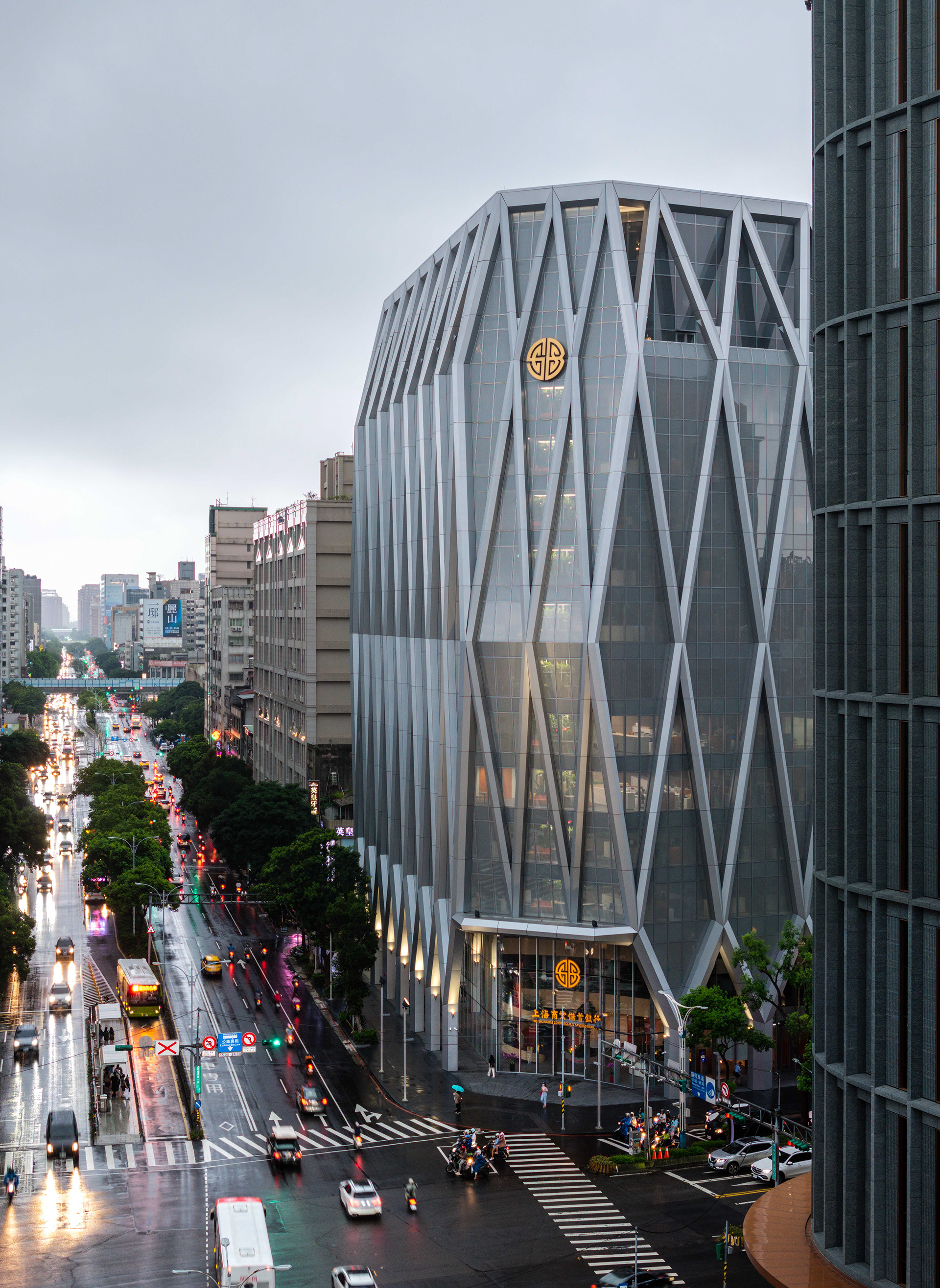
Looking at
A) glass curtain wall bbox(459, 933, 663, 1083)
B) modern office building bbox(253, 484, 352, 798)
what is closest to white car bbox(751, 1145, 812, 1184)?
glass curtain wall bbox(459, 933, 663, 1083)

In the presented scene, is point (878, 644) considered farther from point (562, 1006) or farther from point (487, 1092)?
point (487, 1092)

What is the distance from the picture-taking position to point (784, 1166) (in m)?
58.4

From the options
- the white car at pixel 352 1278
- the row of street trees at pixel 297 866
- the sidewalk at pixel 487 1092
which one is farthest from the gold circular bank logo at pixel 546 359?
the white car at pixel 352 1278

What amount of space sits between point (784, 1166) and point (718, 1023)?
9798 millimetres

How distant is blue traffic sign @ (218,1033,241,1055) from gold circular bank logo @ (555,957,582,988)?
18837mm

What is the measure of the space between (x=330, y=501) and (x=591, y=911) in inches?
2966

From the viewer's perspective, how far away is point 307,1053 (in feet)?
259

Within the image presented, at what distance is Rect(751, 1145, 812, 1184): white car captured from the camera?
57.8m

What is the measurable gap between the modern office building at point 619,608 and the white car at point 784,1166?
1286 cm

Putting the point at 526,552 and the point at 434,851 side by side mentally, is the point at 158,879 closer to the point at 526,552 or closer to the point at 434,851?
the point at 434,851

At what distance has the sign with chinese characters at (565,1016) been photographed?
243 feet

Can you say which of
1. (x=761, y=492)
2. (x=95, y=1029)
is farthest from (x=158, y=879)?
(x=761, y=492)

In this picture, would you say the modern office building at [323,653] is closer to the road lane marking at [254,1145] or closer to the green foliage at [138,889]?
the green foliage at [138,889]

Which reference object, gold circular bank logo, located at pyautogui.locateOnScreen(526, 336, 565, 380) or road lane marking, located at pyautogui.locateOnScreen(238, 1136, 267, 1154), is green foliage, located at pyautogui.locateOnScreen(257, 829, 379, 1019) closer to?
road lane marking, located at pyautogui.locateOnScreen(238, 1136, 267, 1154)
